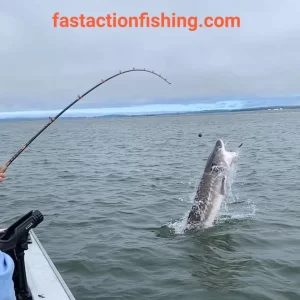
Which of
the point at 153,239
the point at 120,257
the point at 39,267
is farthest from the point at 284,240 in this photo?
the point at 39,267

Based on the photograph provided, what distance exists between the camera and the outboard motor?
4.35m

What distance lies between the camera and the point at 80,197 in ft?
45.7

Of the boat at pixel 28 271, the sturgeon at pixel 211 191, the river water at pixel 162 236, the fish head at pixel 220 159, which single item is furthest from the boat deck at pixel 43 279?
the fish head at pixel 220 159

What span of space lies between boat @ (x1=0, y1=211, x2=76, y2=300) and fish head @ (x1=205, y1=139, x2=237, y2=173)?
500 cm

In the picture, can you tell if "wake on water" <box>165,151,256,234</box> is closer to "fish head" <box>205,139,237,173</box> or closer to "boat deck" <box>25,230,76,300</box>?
"fish head" <box>205,139,237,173</box>

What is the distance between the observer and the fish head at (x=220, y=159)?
31.3ft

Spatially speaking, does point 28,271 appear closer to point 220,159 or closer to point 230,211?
point 220,159

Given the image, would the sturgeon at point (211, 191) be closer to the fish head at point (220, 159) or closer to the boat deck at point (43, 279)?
the fish head at point (220, 159)

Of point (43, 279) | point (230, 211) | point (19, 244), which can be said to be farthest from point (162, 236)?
point (19, 244)

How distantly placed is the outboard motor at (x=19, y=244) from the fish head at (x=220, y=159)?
5711 mm

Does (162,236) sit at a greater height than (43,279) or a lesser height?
lesser

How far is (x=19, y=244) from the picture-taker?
442cm

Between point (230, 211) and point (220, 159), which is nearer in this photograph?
point (220, 159)

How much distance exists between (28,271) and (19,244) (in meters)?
1.11
